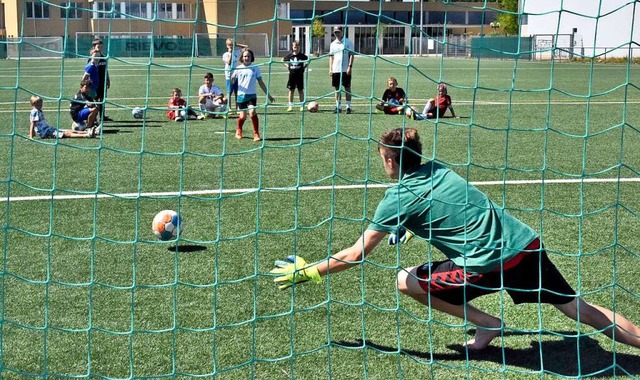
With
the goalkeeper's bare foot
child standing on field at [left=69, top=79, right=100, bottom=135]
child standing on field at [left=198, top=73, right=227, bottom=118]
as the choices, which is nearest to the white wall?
child standing on field at [left=198, top=73, right=227, bottom=118]

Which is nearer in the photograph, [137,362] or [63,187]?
[137,362]

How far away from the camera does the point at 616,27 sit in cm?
4988

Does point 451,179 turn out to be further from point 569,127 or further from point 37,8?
point 37,8

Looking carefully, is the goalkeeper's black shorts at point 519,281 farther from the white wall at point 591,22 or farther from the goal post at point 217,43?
the goal post at point 217,43

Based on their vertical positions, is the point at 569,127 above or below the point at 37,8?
below

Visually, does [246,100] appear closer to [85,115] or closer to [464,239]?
[85,115]

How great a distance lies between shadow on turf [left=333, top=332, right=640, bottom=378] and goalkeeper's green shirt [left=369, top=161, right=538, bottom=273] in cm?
54

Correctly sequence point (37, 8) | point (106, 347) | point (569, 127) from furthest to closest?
point (37, 8) < point (569, 127) < point (106, 347)

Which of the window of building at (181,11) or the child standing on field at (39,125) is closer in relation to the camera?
the child standing on field at (39,125)

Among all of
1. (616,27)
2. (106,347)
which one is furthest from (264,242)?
(616,27)

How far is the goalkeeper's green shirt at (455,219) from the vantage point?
4422mm

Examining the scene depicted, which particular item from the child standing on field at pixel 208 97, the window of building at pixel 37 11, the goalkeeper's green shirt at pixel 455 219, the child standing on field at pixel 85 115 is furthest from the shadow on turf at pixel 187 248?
the window of building at pixel 37 11

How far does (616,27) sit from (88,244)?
4848 centimetres

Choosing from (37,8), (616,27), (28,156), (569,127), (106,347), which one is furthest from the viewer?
(37,8)
